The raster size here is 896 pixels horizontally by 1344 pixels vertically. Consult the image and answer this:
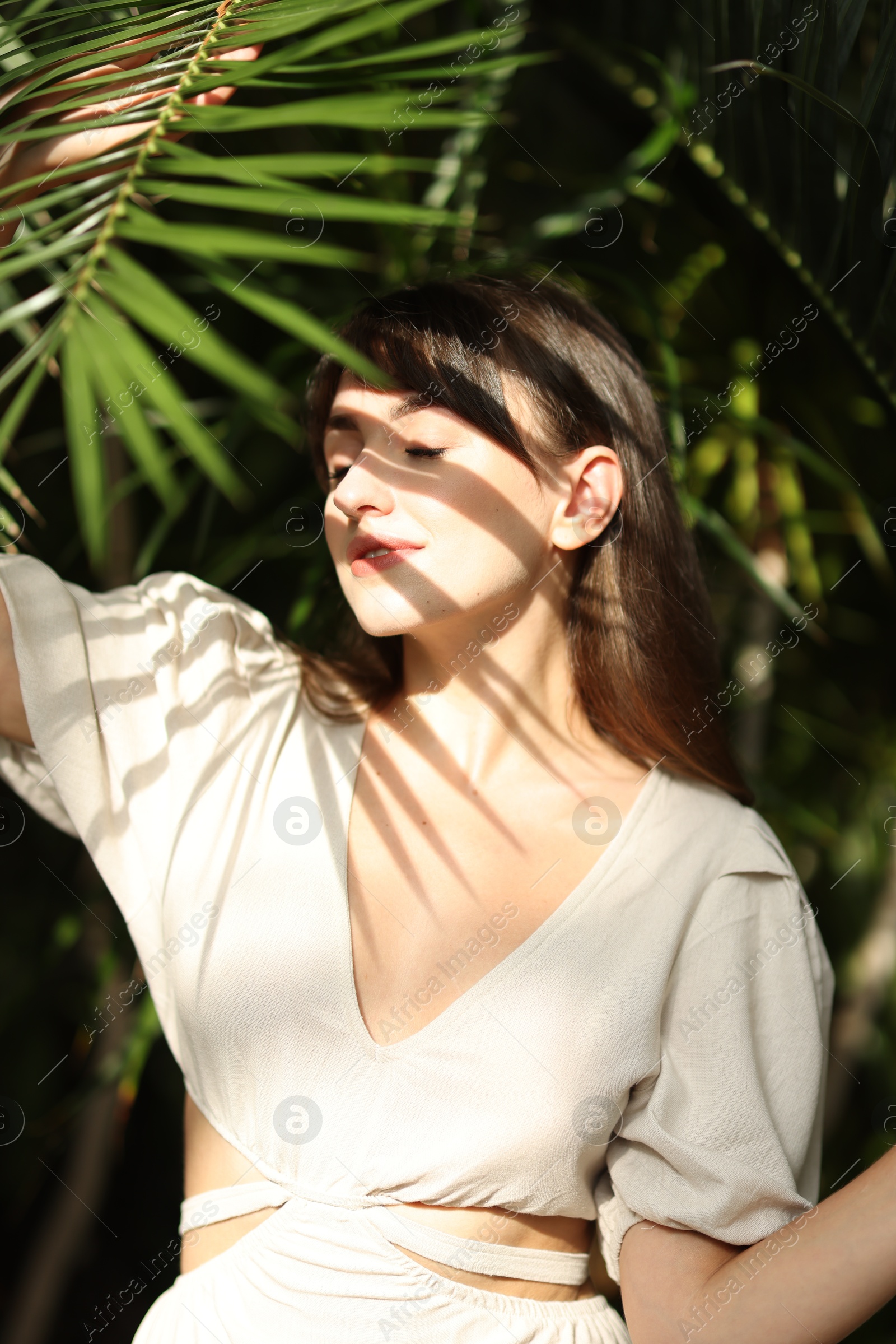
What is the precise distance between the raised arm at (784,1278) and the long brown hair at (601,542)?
35 cm

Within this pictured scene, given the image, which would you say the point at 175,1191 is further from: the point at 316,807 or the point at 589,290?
the point at 589,290

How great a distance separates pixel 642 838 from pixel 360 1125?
320 millimetres

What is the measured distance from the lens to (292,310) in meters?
0.42

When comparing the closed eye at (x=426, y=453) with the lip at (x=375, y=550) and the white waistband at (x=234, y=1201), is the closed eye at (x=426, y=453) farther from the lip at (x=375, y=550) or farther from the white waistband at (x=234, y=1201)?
the white waistband at (x=234, y=1201)

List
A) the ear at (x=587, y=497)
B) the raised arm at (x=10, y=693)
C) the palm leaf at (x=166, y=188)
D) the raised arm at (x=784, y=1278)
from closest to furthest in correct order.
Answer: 1. the palm leaf at (x=166, y=188)
2. the raised arm at (x=784, y=1278)
3. the raised arm at (x=10, y=693)
4. the ear at (x=587, y=497)

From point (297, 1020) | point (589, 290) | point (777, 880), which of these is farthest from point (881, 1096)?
point (589, 290)

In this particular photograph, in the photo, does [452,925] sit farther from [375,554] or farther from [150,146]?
[150,146]

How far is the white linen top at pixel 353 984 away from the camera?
0.72 meters

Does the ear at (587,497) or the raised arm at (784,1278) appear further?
the ear at (587,497)

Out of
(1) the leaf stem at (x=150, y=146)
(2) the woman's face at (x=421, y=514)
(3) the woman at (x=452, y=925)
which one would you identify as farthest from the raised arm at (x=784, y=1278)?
(1) the leaf stem at (x=150, y=146)

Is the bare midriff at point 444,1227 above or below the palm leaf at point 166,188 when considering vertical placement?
below

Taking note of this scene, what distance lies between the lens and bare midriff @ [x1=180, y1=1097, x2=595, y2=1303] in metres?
0.73

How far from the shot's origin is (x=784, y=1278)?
0.66 metres

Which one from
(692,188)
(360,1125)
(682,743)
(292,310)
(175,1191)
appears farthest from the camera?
(175,1191)
